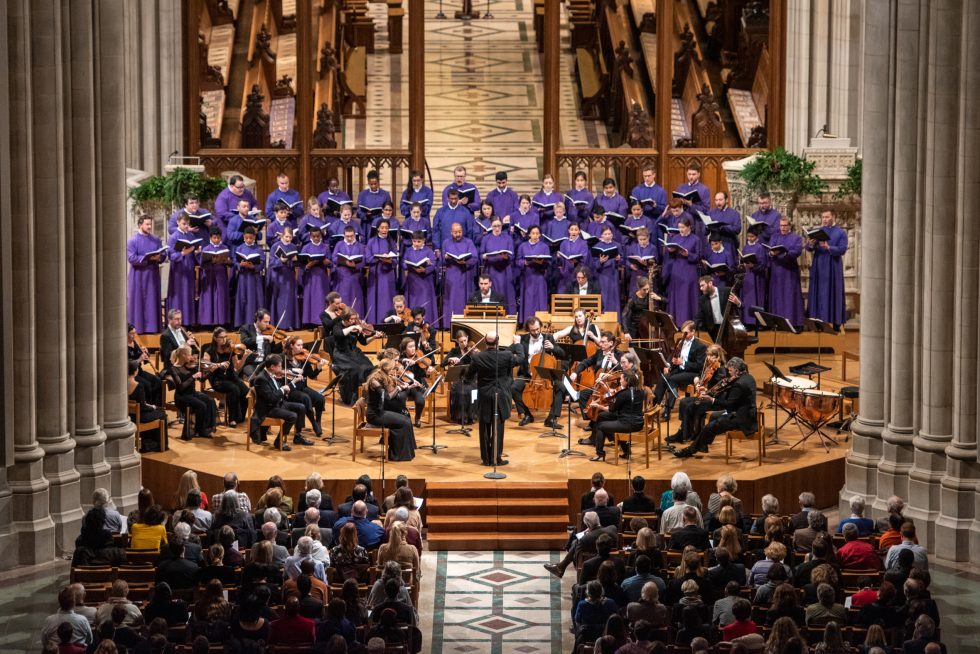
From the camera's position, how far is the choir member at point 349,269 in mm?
23047

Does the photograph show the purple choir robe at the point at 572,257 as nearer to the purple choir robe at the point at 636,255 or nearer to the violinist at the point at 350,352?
the purple choir robe at the point at 636,255

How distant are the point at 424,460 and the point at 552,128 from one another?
29.6ft

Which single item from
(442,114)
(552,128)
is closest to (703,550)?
(552,128)

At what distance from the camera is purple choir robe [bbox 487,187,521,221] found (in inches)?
966

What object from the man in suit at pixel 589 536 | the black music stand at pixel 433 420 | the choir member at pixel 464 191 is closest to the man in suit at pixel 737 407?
the black music stand at pixel 433 420

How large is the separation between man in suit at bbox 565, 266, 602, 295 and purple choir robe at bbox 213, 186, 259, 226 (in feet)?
13.9

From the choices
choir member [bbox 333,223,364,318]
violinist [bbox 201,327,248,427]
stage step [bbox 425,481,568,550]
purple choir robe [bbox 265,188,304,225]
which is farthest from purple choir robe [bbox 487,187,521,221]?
stage step [bbox 425,481,568,550]

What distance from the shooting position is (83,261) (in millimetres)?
17359

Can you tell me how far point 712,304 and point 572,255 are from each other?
6.60ft

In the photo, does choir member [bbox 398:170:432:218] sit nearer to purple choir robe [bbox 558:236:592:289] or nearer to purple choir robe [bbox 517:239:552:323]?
purple choir robe [bbox 517:239:552:323]

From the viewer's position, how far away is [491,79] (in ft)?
104

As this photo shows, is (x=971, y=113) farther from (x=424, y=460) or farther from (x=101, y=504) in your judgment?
(x=101, y=504)

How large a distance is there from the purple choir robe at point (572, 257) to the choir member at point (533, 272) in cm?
18

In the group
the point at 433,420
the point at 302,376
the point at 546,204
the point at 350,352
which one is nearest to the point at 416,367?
the point at 433,420
